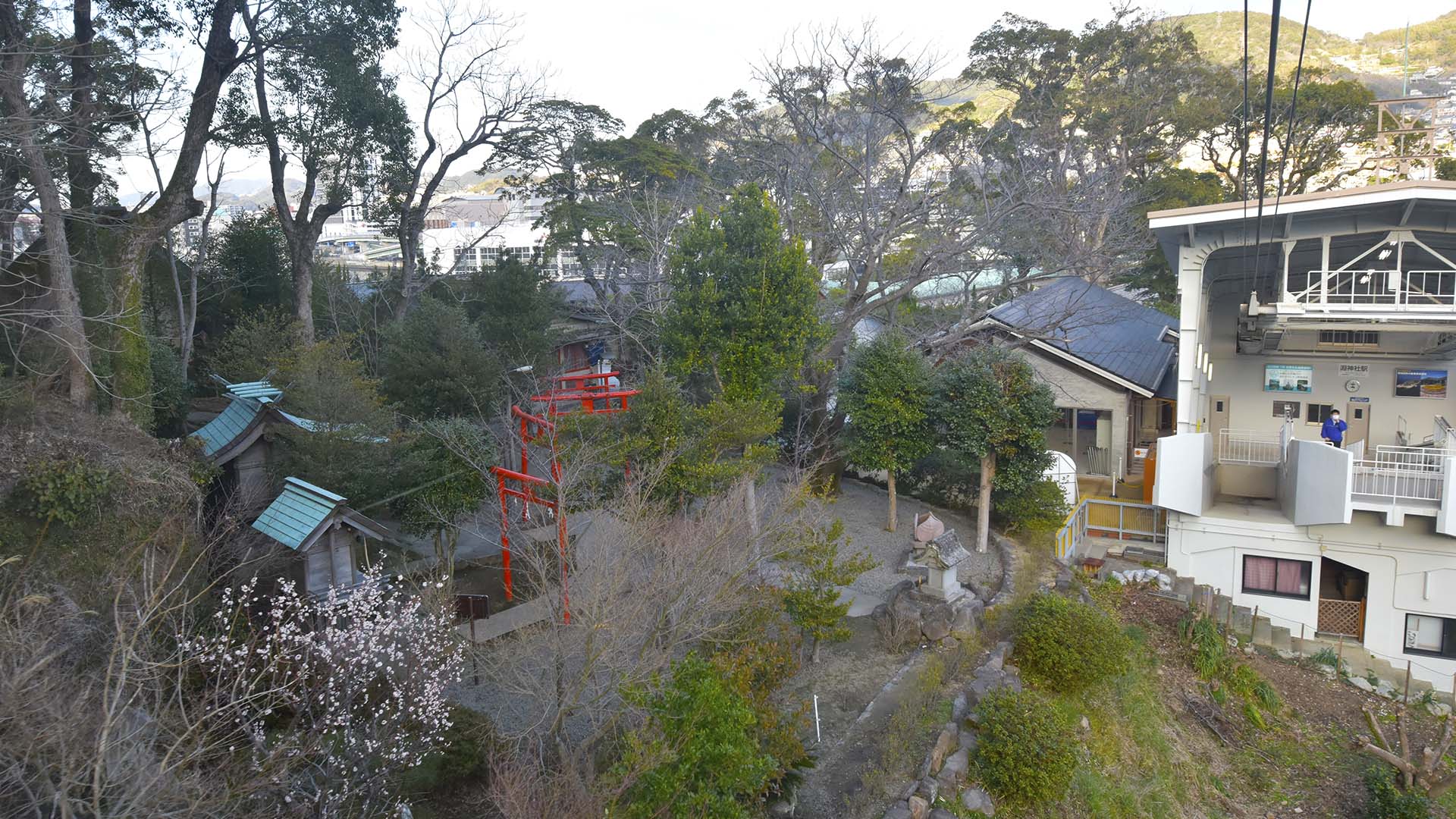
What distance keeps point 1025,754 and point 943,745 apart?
754 millimetres

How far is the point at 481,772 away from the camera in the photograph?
320 inches

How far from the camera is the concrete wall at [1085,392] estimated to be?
65.2 feet

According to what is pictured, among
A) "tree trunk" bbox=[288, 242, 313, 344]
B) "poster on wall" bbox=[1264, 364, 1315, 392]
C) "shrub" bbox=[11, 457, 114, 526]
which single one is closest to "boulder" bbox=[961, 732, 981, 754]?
"shrub" bbox=[11, 457, 114, 526]

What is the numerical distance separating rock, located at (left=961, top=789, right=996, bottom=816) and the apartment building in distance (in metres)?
8.90

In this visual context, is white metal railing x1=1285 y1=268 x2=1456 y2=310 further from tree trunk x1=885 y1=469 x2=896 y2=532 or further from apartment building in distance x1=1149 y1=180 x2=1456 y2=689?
tree trunk x1=885 y1=469 x2=896 y2=532

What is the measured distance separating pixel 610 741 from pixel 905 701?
333 cm

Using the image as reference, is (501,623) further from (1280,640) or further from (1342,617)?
(1342,617)

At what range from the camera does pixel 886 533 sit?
16000 millimetres

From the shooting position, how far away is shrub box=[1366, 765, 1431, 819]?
29.9ft

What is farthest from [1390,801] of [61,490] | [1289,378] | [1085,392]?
[61,490]

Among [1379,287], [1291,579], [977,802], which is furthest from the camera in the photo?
[1379,287]

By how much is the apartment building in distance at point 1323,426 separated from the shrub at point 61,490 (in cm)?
1532

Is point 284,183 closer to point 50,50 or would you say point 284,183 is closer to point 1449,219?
point 50,50

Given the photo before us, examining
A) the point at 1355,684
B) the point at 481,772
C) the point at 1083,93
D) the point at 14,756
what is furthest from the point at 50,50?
the point at 1083,93
